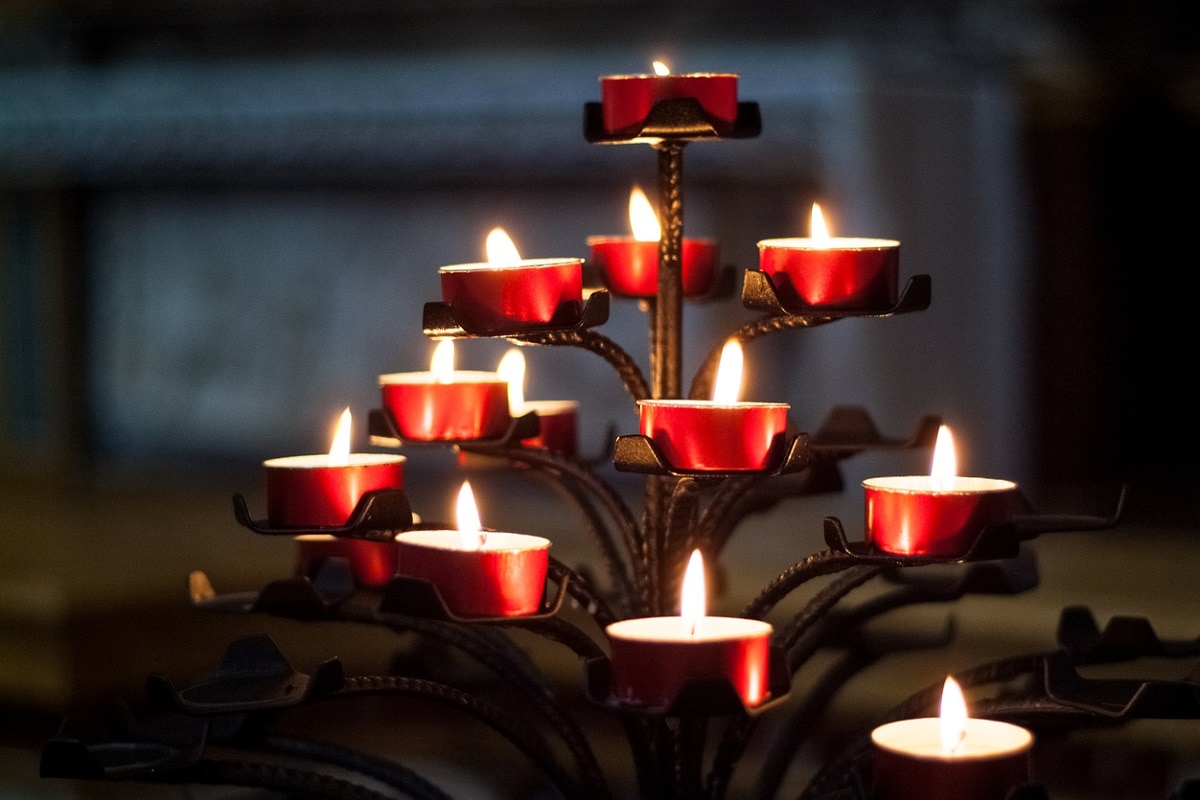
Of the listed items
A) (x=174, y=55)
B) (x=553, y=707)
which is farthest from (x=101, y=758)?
(x=174, y=55)

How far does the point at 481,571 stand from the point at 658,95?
0.38 metres

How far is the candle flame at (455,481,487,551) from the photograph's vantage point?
985 mm

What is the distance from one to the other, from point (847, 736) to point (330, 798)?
1582mm

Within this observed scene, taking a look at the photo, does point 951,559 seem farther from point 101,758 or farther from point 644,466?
point 101,758

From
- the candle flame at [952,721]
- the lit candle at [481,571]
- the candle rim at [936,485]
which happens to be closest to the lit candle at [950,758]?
the candle flame at [952,721]

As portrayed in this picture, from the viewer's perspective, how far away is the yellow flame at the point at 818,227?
1.09 metres

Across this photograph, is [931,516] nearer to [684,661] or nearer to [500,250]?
[684,661]

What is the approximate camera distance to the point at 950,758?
0.81 m

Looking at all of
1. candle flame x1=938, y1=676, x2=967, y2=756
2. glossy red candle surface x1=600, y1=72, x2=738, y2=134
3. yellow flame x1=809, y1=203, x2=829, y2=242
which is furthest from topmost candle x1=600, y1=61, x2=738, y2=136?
candle flame x1=938, y1=676, x2=967, y2=756

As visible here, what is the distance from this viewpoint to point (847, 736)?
97.6 inches

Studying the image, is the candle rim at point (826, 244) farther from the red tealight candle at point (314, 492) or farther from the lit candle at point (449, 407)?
the red tealight candle at point (314, 492)

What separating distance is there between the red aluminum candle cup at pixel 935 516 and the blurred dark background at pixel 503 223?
2.54 m

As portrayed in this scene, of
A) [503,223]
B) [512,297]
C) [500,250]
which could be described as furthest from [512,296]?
[503,223]

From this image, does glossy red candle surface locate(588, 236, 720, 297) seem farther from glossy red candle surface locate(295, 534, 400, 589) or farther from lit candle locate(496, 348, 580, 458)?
glossy red candle surface locate(295, 534, 400, 589)
